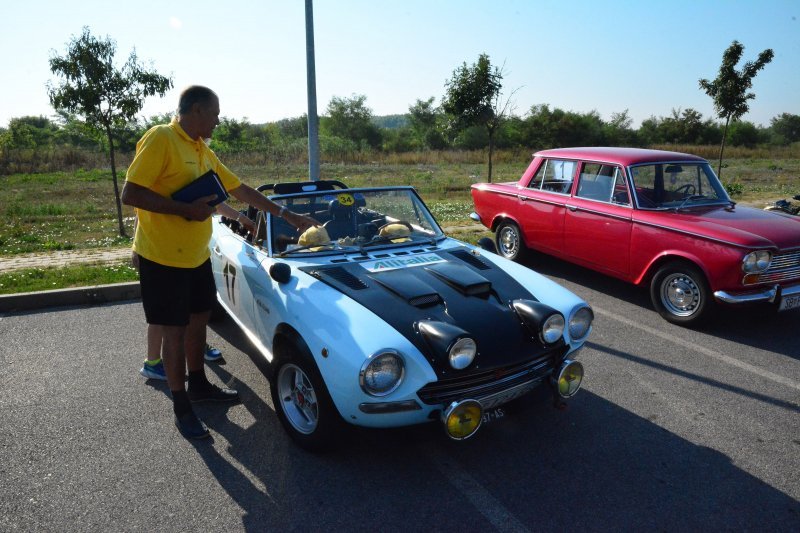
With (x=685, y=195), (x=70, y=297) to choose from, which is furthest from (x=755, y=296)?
(x=70, y=297)

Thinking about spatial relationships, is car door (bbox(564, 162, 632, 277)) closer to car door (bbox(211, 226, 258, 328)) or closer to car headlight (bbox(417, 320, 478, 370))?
car headlight (bbox(417, 320, 478, 370))

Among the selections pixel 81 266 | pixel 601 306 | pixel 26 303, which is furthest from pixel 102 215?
pixel 601 306

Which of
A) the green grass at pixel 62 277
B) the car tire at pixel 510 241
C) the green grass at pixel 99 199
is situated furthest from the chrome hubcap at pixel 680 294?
the green grass at pixel 62 277

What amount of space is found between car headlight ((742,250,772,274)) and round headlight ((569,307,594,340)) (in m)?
2.51

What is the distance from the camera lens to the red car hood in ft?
17.0

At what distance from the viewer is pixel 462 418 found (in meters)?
2.83

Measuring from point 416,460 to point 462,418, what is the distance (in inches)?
23.0

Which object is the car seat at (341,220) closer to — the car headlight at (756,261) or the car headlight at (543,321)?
the car headlight at (543,321)

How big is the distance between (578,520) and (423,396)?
0.97m

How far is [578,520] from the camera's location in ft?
8.91

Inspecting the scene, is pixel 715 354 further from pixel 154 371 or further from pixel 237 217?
pixel 154 371

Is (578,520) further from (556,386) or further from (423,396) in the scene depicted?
(423,396)

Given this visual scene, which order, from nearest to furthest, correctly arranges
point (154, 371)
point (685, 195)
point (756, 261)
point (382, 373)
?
point (382, 373) < point (154, 371) < point (756, 261) < point (685, 195)

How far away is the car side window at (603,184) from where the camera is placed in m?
6.34
